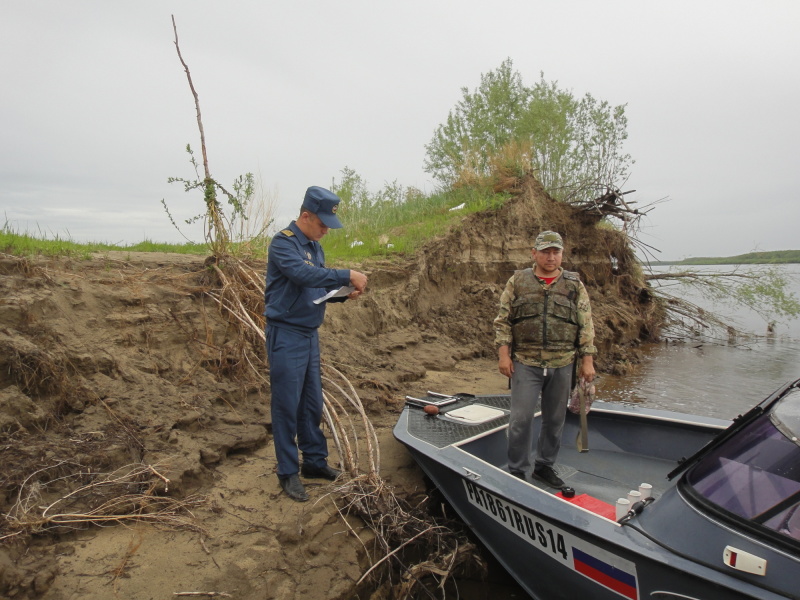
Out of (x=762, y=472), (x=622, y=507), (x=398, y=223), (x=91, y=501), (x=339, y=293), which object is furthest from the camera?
(x=398, y=223)

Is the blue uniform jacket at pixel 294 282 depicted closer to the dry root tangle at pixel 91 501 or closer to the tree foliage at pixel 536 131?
the dry root tangle at pixel 91 501

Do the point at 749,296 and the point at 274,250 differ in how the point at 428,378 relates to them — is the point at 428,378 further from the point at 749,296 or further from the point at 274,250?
the point at 749,296

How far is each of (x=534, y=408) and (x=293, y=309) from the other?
6.12 feet

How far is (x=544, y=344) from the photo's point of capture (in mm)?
3756

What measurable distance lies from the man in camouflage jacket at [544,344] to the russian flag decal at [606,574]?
111cm

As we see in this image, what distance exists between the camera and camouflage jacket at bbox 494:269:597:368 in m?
3.77

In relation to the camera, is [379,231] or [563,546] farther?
[379,231]

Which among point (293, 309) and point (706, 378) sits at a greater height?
point (293, 309)

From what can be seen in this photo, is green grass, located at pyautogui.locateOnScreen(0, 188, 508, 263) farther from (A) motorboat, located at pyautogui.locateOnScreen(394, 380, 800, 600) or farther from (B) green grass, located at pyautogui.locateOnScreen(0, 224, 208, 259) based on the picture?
(A) motorboat, located at pyautogui.locateOnScreen(394, 380, 800, 600)

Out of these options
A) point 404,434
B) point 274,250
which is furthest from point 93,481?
point 404,434

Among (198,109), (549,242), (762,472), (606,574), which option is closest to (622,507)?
(606,574)

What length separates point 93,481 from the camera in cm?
341

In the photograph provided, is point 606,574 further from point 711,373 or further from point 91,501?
point 711,373

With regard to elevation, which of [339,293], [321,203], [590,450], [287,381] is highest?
[321,203]
